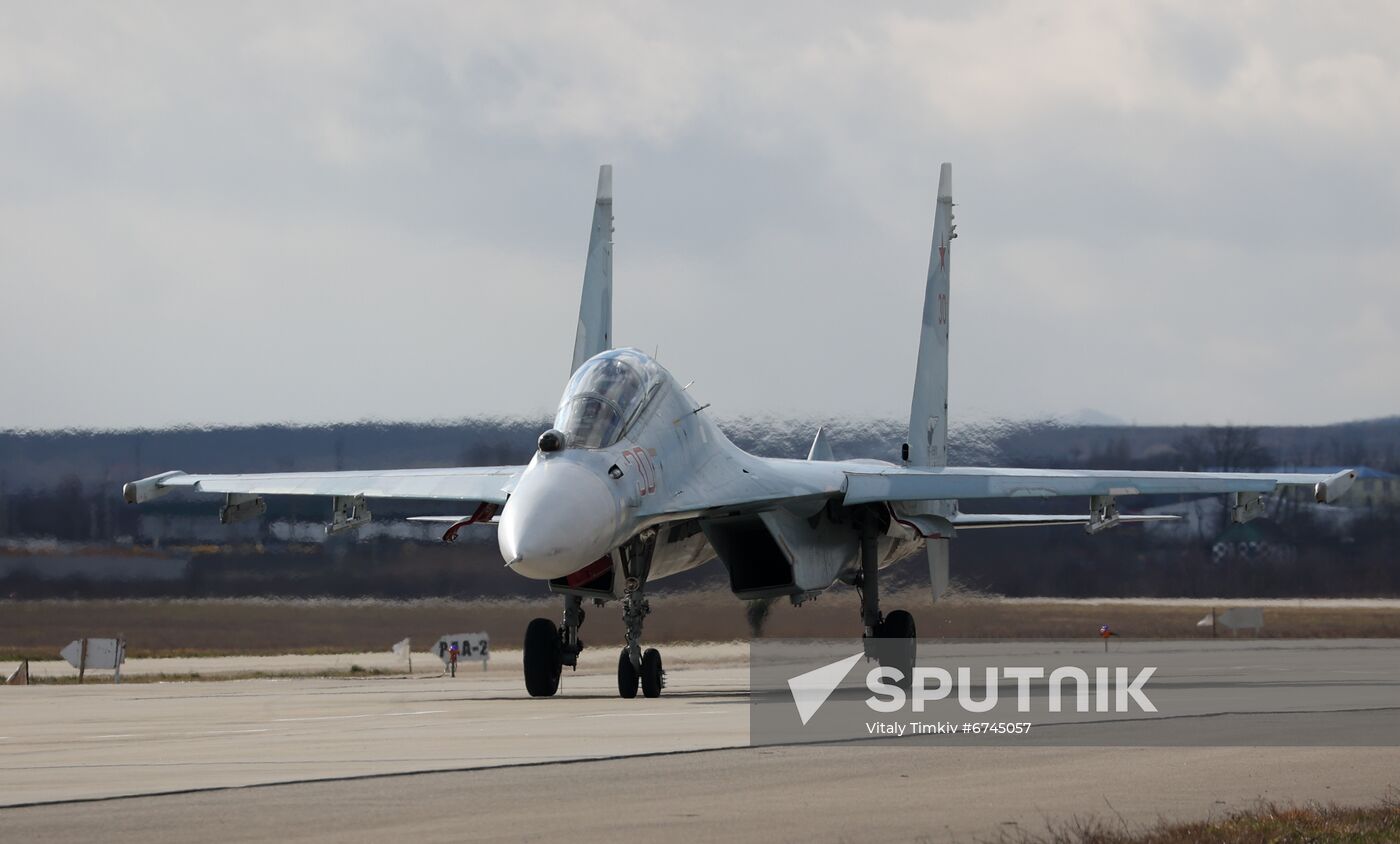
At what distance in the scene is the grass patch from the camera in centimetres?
812

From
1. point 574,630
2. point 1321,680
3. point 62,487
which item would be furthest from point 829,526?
point 62,487

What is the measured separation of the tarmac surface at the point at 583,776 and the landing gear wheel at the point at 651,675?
1.19 metres

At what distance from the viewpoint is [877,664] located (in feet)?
78.6

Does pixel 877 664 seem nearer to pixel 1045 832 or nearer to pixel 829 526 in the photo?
pixel 829 526

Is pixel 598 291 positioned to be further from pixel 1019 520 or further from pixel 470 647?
pixel 470 647

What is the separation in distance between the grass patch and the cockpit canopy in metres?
9.89

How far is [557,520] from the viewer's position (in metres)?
16.6

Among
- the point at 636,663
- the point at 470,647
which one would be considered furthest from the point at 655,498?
the point at 470,647

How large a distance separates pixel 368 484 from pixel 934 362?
375 inches

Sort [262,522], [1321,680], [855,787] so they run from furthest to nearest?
[262,522], [1321,680], [855,787]

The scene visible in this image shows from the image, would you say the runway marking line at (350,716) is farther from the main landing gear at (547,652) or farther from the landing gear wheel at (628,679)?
the main landing gear at (547,652)

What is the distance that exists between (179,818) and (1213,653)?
2446 cm

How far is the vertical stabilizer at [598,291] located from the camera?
24359mm

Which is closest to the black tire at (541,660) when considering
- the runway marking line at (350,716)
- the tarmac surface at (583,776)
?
the tarmac surface at (583,776)
